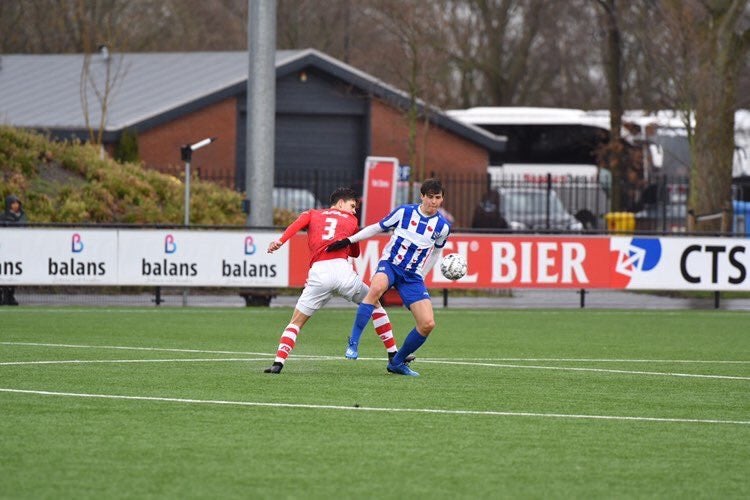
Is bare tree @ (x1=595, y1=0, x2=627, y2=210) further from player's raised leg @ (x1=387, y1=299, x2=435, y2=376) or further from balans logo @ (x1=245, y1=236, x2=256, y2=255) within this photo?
player's raised leg @ (x1=387, y1=299, x2=435, y2=376)

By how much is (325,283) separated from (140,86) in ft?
107

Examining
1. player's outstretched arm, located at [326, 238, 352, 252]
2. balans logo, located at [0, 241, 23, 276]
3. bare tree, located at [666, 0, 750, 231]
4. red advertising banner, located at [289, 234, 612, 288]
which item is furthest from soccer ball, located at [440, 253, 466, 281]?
bare tree, located at [666, 0, 750, 231]

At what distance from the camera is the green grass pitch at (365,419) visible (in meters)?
8.70

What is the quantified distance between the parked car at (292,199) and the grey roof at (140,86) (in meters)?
5.28

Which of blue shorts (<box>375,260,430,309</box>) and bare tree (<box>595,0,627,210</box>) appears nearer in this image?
blue shorts (<box>375,260,430,309</box>)

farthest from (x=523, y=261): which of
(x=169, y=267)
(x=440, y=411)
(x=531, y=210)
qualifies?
(x=531, y=210)

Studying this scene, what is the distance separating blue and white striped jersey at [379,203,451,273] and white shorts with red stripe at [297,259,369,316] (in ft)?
1.58

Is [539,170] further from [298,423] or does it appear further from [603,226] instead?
[298,423]

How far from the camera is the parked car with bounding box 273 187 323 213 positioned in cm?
3744

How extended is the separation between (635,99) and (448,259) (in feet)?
143

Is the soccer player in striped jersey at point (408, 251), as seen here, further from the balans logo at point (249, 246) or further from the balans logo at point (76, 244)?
the balans logo at point (76, 244)

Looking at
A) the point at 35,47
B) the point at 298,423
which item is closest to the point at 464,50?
the point at 35,47

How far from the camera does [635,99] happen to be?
56.9 meters

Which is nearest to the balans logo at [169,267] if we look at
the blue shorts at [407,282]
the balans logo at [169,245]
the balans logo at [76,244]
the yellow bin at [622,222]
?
the balans logo at [169,245]
